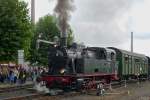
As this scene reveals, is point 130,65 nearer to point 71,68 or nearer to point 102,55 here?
point 102,55

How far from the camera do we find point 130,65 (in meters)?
42.3

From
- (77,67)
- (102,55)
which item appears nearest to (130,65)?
(102,55)

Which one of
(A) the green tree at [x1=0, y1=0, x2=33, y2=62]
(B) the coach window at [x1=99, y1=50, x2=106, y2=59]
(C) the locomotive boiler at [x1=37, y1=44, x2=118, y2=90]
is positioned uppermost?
(A) the green tree at [x1=0, y1=0, x2=33, y2=62]

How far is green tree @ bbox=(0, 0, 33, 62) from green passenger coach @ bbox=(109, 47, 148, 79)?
1206 centimetres

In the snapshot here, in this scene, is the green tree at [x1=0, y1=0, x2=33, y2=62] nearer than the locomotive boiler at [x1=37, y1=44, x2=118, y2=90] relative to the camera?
No

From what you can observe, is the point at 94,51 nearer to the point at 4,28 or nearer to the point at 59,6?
the point at 59,6

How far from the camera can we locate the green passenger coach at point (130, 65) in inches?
1519

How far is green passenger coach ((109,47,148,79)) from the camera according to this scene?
38.6m

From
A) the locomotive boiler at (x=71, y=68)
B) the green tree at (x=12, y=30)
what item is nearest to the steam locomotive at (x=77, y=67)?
the locomotive boiler at (x=71, y=68)

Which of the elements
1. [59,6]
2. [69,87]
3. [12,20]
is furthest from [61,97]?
[12,20]

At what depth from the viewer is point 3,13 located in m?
46.2

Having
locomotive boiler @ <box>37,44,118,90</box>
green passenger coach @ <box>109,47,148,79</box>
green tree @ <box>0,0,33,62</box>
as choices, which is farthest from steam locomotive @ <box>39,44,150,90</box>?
green tree @ <box>0,0,33,62</box>

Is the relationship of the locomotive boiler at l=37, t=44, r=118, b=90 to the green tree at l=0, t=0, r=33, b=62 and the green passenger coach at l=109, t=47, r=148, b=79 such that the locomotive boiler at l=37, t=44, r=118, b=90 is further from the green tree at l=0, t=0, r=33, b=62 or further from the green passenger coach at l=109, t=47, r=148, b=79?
the green tree at l=0, t=0, r=33, b=62

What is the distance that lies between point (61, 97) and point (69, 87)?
193cm
